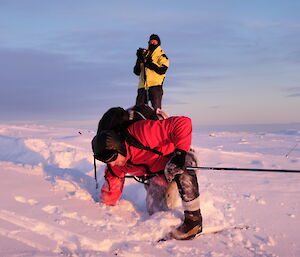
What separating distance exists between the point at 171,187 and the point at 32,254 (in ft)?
5.46

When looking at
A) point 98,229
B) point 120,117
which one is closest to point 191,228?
point 98,229

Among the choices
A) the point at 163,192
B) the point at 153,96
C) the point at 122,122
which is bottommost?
the point at 163,192

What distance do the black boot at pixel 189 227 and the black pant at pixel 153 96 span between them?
12.1ft

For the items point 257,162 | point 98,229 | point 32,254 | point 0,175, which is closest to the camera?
point 32,254

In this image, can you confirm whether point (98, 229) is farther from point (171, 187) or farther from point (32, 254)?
point (171, 187)

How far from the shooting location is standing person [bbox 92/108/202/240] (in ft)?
9.50

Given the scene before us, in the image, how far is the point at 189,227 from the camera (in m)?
3.00

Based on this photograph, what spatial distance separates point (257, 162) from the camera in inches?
258

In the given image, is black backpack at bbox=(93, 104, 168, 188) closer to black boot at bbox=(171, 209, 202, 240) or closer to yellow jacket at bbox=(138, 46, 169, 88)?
black boot at bbox=(171, 209, 202, 240)

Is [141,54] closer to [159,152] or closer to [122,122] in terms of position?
[122,122]

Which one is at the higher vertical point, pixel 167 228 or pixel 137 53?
pixel 137 53

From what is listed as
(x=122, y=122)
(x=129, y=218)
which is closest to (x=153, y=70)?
(x=122, y=122)

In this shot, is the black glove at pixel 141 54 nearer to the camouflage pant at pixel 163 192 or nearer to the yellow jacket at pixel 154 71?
the yellow jacket at pixel 154 71

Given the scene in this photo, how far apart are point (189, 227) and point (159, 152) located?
76 centimetres
